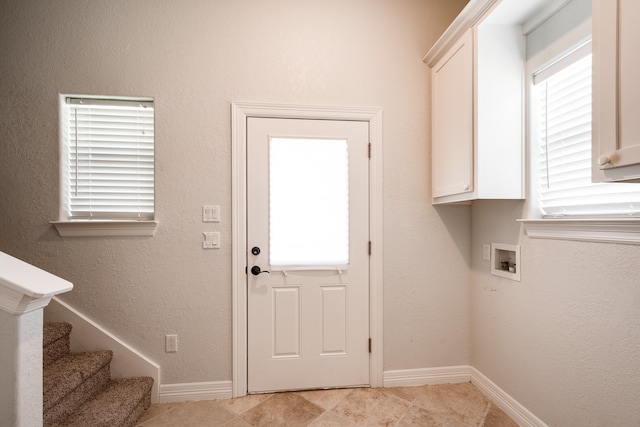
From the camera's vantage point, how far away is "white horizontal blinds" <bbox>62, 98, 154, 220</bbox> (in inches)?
81.7

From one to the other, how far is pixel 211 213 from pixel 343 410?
1.62 metres

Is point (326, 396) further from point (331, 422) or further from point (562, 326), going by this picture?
point (562, 326)

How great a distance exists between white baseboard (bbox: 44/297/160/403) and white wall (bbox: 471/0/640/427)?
2.39 m

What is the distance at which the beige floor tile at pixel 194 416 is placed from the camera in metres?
1.84

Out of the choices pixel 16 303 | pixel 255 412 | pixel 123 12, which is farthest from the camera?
pixel 123 12

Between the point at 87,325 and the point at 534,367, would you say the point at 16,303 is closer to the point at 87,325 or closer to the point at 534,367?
the point at 87,325

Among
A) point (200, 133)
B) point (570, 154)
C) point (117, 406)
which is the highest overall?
point (200, 133)

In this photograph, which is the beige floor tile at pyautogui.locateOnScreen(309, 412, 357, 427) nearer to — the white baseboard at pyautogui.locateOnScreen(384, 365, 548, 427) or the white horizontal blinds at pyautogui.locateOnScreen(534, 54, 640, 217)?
the white baseboard at pyautogui.locateOnScreen(384, 365, 548, 427)

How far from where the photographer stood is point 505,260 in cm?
204

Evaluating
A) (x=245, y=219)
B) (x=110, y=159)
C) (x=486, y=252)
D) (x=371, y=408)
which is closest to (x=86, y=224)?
(x=110, y=159)

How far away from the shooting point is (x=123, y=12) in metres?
2.06

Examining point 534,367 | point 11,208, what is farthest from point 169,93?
point 534,367

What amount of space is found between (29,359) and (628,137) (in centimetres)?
216

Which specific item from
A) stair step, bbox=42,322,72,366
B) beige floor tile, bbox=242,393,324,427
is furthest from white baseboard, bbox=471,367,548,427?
stair step, bbox=42,322,72,366
